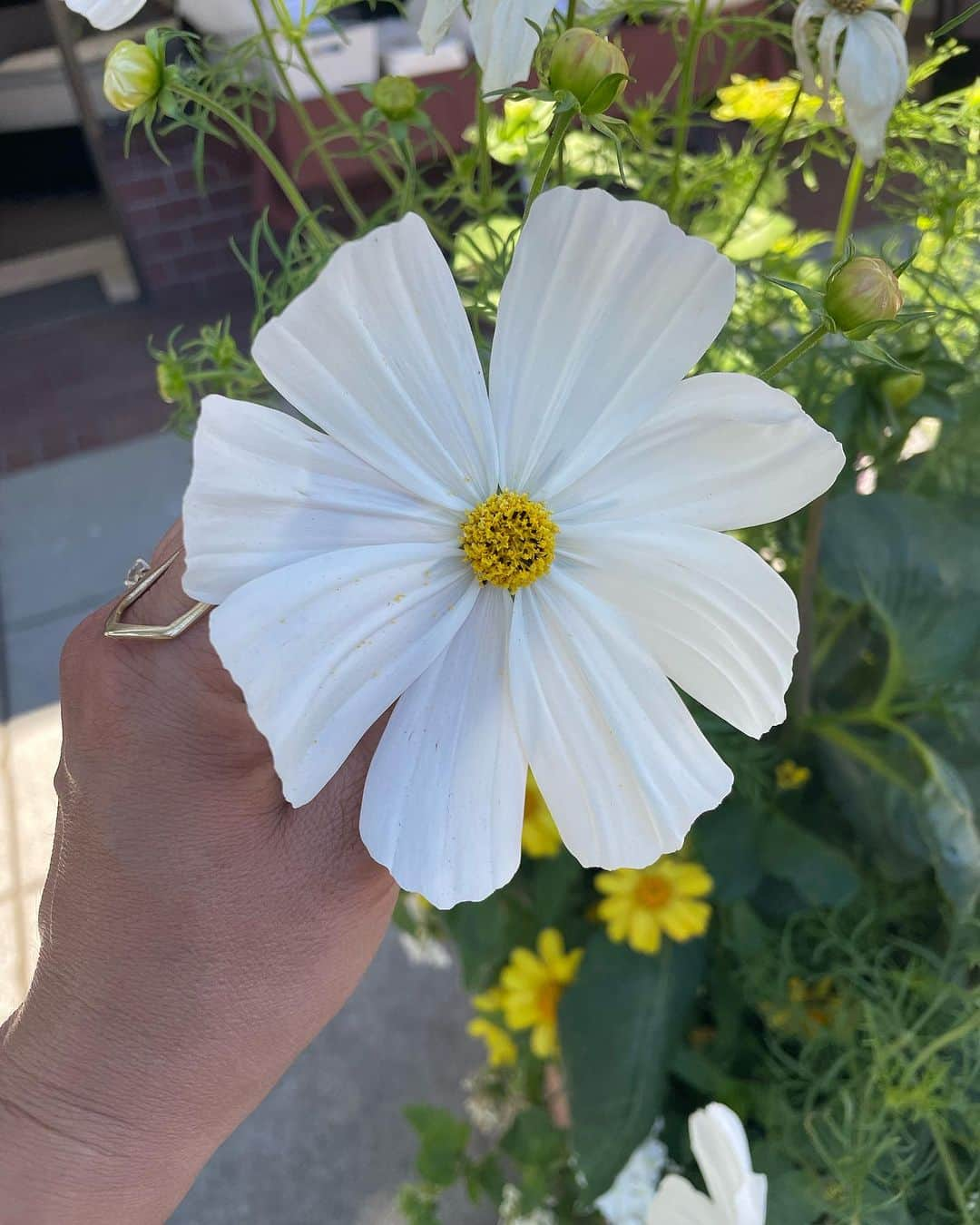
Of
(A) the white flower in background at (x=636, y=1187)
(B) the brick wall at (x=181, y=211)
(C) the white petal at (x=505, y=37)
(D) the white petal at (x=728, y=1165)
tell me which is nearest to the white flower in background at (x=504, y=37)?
(C) the white petal at (x=505, y=37)

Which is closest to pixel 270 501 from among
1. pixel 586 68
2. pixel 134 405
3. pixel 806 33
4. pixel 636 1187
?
pixel 586 68

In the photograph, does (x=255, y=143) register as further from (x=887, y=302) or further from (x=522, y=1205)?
(x=522, y=1205)

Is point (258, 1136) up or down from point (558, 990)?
down

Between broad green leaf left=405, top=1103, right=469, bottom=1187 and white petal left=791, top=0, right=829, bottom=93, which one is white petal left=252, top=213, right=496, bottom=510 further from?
broad green leaf left=405, top=1103, right=469, bottom=1187

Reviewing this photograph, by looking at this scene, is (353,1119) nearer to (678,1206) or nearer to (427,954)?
(427,954)

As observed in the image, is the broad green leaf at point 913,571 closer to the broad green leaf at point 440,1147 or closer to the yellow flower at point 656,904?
the yellow flower at point 656,904

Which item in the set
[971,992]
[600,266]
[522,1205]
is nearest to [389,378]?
[600,266]

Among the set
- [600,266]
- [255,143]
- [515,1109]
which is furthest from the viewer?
[515,1109]

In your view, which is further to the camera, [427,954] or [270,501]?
[427,954]
